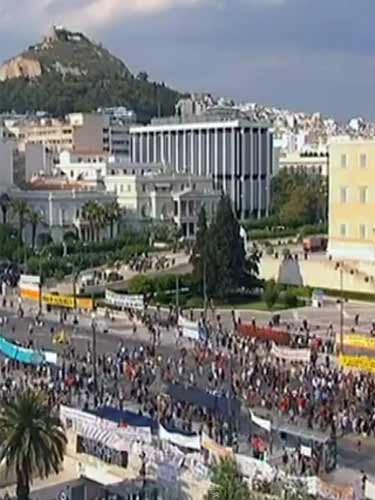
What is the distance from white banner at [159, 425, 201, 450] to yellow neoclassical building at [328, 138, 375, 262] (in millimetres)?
33601

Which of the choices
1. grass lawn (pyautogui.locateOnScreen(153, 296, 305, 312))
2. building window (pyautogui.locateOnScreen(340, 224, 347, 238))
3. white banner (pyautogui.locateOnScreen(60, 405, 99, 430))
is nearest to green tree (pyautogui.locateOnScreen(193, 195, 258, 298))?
grass lawn (pyautogui.locateOnScreen(153, 296, 305, 312))

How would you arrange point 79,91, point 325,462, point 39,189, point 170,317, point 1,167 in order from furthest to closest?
point 79,91 < point 1,167 < point 39,189 < point 170,317 < point 325,462

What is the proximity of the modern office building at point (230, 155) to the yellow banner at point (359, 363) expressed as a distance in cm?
6979

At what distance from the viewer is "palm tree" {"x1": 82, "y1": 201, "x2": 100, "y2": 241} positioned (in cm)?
8619

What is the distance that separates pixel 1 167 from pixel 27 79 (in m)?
96.4

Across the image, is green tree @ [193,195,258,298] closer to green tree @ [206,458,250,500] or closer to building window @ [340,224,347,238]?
building window @ [340,224,347,238]

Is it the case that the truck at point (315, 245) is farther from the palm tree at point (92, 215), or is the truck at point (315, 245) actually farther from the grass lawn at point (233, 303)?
the palm tree at point (92, 215)

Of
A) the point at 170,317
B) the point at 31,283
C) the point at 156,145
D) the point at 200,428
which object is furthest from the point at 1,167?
the point at 200,428

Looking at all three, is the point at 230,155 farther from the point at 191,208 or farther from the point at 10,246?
the point at 10,246

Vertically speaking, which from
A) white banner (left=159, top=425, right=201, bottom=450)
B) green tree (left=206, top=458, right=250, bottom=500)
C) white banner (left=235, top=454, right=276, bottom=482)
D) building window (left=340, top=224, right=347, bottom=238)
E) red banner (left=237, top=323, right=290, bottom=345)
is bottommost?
red banner (left=237, top=323, right=290, bottom=345)

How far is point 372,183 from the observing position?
59750 mm

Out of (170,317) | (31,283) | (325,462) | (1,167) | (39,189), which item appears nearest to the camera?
(325,462)

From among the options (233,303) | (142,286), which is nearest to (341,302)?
(233,303)

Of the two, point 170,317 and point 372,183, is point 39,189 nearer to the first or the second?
point 372,183
